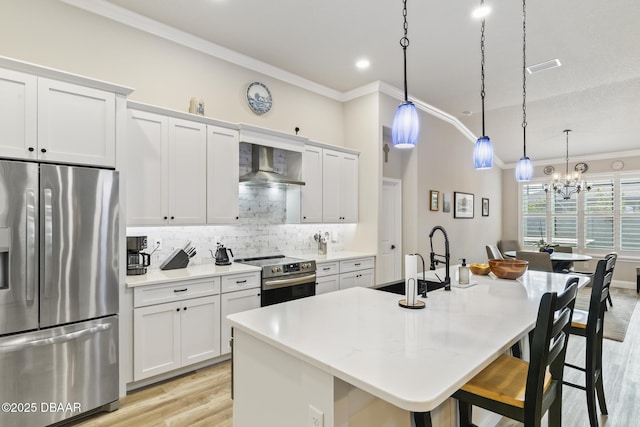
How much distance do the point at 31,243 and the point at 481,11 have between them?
3.95m

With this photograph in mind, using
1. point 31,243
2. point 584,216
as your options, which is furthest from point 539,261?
point 31,243

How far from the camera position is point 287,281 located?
3609 millimetres

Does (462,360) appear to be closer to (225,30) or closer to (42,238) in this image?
(42,238)

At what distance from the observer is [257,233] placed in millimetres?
4109

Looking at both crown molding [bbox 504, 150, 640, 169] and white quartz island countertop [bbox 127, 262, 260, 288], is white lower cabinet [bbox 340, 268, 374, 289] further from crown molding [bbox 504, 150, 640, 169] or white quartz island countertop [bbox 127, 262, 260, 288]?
crown molding [bbox 504, 150, 640, 169]

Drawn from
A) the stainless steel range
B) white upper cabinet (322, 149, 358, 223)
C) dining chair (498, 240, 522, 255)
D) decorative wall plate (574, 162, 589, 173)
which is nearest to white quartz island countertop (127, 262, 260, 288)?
the stainless steel range

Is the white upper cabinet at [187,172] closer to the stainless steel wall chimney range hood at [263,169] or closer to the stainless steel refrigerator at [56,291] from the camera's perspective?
the stainless steel wall chimney range hood at [263,169]

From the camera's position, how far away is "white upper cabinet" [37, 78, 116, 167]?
89.9 inches

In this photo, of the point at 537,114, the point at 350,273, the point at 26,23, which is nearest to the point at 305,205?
the point at 350,273

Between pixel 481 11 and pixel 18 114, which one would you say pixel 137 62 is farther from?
pixel 481 11

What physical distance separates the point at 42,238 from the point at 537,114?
6.92 meters

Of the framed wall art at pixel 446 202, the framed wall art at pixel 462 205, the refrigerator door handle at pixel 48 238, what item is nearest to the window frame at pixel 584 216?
the framed wall art at pixel 462 205

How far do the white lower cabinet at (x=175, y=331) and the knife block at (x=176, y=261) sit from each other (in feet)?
1.30

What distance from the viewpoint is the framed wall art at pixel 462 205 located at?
6.49m
